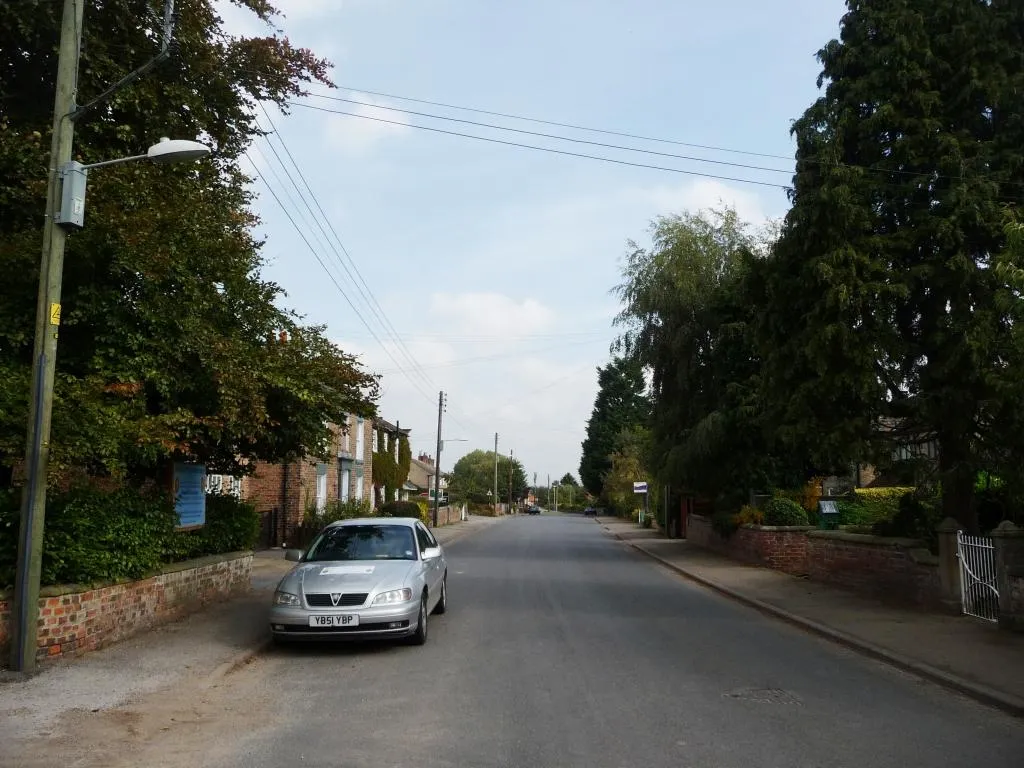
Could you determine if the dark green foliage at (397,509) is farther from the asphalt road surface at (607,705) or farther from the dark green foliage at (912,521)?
the asphalt road surface at (607,705)

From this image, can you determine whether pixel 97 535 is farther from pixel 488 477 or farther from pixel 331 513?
pixel 488 477

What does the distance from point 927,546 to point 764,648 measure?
4.99 meters

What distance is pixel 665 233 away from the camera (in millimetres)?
28156

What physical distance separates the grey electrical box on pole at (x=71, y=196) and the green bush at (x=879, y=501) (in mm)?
20871

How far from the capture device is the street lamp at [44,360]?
26.2ft

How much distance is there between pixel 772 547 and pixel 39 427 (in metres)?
17.3

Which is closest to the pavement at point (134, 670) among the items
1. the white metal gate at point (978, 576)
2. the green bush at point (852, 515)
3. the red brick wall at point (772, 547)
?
the white metal gate at point (978, 576)

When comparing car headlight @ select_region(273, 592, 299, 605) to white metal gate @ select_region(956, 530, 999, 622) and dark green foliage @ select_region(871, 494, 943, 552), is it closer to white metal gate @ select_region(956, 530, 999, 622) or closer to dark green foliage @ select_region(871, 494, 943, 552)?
white metal gate @ select_region(956, 530, 999, 622)

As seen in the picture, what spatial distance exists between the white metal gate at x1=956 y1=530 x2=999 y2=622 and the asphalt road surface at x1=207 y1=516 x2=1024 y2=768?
2.38 m

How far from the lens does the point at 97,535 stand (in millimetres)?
9297

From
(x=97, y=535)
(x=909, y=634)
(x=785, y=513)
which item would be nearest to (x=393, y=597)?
(x=97, y=535)

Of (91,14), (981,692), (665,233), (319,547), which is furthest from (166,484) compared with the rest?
A: (665,233)

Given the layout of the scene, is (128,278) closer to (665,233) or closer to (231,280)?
(231,280)

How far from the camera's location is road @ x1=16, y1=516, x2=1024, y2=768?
573cm
